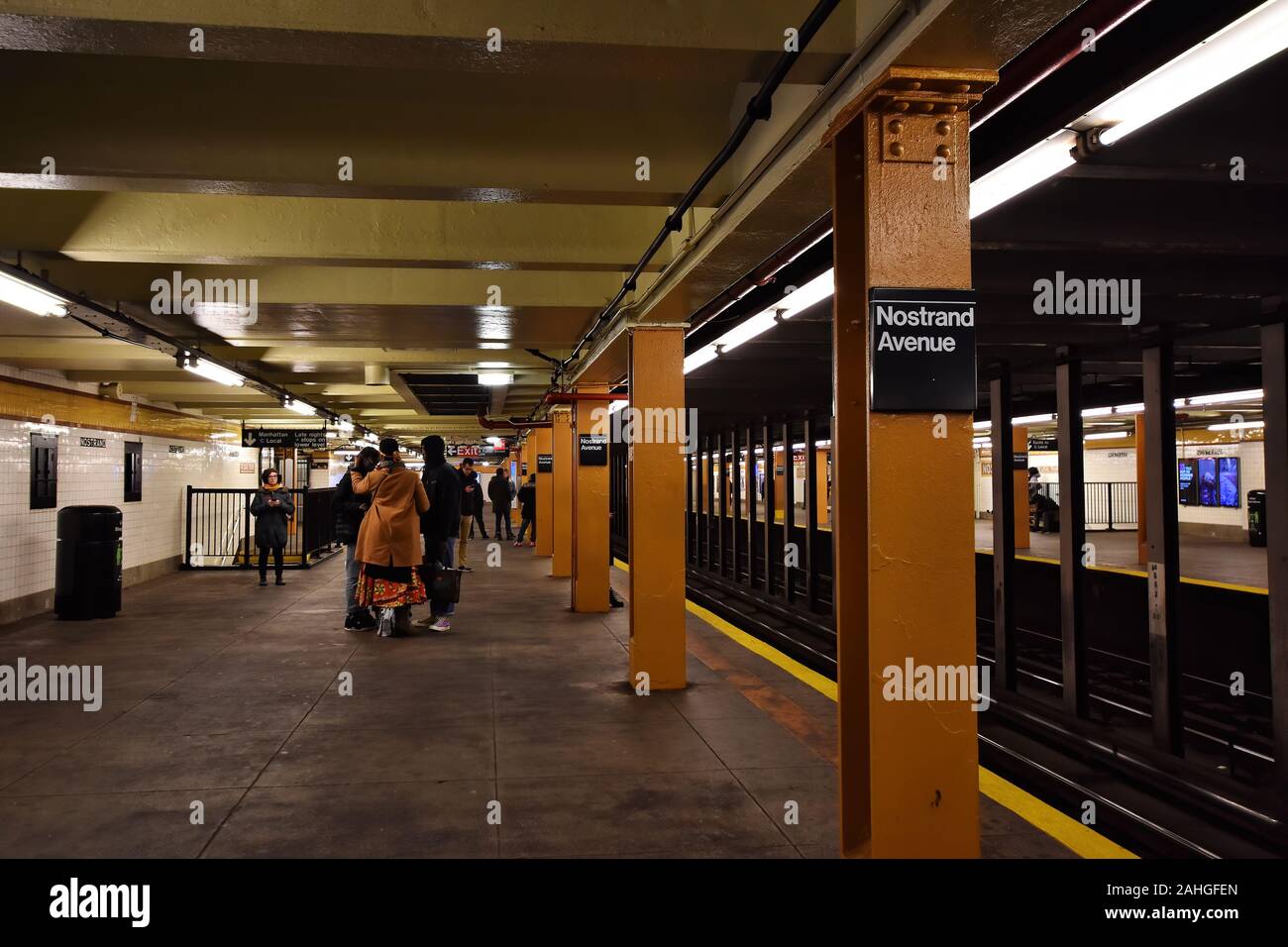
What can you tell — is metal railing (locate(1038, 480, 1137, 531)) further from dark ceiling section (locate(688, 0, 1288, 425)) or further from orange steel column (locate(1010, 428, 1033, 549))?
dark ceiling section (locate(688, 0, 1288, 425))

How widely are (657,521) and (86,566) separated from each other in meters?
7.66

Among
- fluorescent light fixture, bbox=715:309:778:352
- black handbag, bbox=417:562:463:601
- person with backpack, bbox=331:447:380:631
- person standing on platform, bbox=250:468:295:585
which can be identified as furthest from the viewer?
person standing on platform, bbox=250:468:295:585

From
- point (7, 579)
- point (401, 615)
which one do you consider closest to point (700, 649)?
point (401, 615)

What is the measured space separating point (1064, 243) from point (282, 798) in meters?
5.67

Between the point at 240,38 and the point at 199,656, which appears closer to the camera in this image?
the point at 240,38

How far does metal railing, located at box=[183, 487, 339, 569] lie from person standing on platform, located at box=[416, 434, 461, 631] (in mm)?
7662

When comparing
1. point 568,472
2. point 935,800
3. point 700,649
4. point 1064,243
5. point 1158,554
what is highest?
point 1064,243

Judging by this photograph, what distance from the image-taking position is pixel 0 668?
7.25 metres

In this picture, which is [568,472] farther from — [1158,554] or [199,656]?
[1158,554]

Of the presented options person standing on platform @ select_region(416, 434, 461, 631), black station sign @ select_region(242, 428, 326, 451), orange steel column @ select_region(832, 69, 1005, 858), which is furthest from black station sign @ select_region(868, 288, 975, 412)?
black station sign @ select_region(242, 428, 326, 451)

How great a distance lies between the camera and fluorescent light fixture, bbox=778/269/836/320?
20.4 feet

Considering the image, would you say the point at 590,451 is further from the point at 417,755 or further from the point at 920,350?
the point at 920,350

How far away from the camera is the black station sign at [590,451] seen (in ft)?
35.0

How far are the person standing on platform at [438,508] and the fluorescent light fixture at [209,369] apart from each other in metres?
2.78
